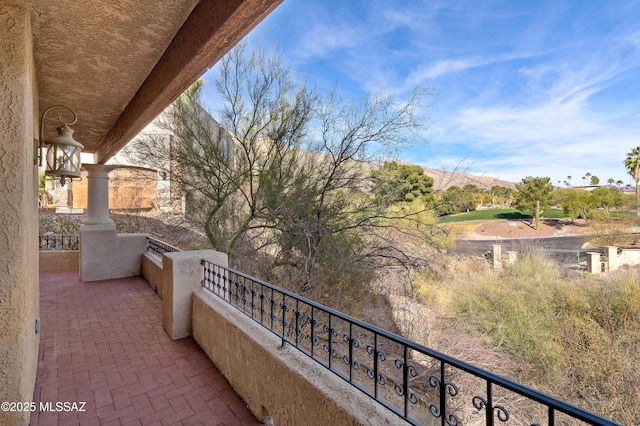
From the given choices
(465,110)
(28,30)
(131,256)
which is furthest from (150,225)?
(465,110)

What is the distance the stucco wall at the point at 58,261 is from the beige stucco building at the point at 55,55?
236 inches

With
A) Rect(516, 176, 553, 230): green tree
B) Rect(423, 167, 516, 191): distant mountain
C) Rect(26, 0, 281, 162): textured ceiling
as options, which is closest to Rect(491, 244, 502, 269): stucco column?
Rect(423, 167, 516, 191): distant mountain

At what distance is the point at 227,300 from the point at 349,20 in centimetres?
867

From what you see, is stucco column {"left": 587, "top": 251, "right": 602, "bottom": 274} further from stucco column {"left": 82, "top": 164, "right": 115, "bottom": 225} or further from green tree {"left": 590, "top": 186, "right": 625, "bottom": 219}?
stucco column {"left": 82, "top": 164, "right": 115, "bottom": 225}

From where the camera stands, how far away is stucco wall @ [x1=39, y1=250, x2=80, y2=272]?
20.8 feet

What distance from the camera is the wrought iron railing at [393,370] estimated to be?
40.0 inches

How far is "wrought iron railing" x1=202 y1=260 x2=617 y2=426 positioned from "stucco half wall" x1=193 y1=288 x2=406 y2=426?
69 mm

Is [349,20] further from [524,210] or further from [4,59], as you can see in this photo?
[524,210]

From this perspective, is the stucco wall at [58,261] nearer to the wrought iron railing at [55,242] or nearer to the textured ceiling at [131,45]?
the wrought iron railing at [55,242]

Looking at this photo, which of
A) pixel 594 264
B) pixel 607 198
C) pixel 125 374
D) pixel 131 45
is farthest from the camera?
pixel 607 198

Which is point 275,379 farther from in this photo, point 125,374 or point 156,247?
point 156,247

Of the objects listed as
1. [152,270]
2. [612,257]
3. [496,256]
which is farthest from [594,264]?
[152,270]

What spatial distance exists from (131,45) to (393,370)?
6.40 m

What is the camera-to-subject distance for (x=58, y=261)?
648cm
